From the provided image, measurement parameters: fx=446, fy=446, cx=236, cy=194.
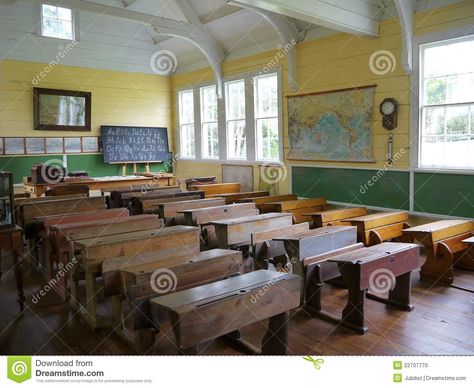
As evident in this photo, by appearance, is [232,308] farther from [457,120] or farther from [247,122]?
[247,122]

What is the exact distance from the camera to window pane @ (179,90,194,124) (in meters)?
9.65

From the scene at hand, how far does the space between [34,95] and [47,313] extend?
589 cm

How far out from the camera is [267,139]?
7910mm

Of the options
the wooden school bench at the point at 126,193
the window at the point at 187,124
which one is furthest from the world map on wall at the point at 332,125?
the window at the point at 187,124

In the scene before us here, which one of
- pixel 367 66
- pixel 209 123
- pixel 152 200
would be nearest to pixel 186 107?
pixel 209 123

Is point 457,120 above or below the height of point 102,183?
above

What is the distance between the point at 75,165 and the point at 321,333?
23.3ft

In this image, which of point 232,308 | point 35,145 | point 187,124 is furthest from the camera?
point 187,124

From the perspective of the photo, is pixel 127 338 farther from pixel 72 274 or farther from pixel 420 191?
pixel 420 191

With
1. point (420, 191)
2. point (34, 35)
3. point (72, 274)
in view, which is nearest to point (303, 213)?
point (420, 191)

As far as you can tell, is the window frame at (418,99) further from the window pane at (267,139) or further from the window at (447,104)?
the window pane at (267,139)

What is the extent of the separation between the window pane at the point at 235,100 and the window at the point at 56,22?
325 cm

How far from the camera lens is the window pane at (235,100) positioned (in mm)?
8320

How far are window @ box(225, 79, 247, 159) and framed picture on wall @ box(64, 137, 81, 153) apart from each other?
2.98m
